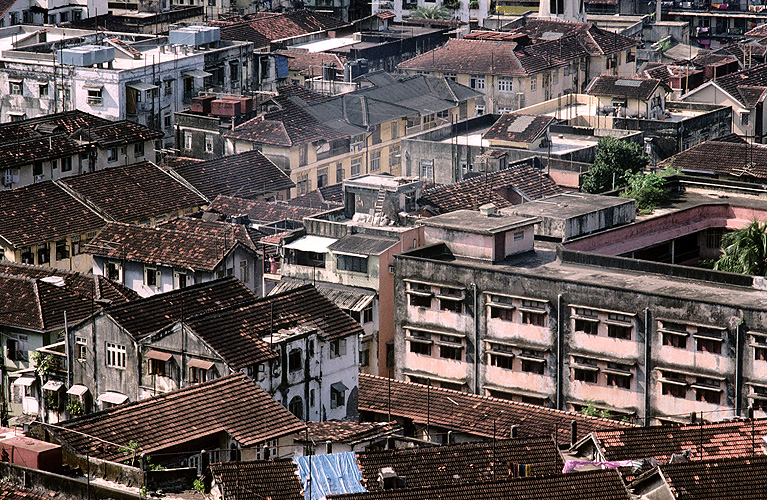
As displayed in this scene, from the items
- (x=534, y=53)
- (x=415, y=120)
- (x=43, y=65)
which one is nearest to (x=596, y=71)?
(x=534, y=53)

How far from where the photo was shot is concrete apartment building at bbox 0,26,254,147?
369 ft

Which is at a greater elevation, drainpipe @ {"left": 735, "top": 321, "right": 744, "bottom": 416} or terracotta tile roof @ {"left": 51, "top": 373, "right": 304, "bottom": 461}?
terracotta tile roof @ {"left": 51, "top": 373, "right": 304, "bottom": 461}

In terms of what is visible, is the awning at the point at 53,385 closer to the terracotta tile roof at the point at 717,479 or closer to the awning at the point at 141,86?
the terracotta tile roof at the point at 717,479

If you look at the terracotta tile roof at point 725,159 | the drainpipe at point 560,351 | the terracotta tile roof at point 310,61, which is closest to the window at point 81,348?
the drainpipe at point 560,351

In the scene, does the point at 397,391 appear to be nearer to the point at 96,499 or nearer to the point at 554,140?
the point at 96,499

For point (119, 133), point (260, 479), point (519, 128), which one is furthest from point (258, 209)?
point (260, 479)

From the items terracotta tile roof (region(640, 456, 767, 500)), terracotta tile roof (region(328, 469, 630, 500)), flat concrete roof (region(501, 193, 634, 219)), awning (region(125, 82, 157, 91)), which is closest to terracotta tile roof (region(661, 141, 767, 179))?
flat concrete roof (region(501, 193, 634, 219))

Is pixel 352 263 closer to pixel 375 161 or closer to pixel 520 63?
pixel 375 161

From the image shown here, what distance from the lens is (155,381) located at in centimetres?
6562

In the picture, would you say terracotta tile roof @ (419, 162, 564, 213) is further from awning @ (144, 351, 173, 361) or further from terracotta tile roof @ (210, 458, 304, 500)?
terracotta tile roof @ (210, 458, 304, 500)

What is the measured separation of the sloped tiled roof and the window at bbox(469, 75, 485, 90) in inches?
2890

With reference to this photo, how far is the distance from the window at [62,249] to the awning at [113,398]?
24.8 meters

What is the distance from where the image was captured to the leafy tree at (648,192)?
8925 centimetres

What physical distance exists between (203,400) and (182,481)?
256 inches
